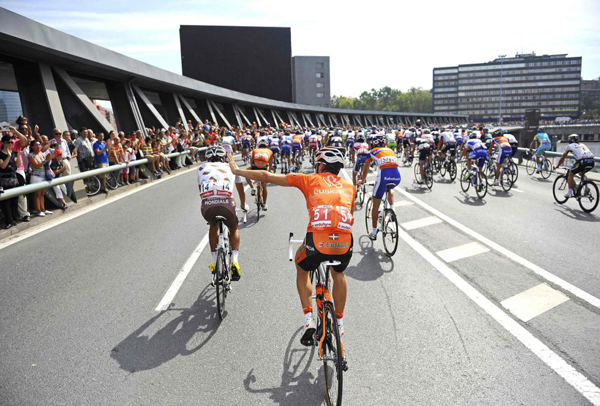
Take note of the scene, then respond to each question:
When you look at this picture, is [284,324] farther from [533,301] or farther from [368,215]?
[368,215]

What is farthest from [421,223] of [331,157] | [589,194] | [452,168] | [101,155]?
[101,155]

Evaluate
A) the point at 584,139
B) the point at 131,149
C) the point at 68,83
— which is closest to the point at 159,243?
the point at 131,149

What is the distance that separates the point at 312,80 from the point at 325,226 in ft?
420

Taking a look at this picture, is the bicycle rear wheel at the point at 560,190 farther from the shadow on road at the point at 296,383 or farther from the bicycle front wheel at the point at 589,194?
the shadow on road at the point at 296,383

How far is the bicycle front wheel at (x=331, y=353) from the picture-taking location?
3.25m

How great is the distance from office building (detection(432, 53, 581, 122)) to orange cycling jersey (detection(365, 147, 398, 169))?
594 feet

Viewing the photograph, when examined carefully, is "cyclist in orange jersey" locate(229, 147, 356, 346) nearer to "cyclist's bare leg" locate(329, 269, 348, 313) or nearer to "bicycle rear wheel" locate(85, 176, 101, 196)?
"cyclist's bare leg" locate(329, 269, 348, 313)

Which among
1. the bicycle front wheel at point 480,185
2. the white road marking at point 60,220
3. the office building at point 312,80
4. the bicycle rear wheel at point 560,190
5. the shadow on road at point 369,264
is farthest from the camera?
the office building at point 312,80

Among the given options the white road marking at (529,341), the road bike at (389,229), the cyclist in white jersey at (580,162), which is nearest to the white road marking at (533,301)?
the white road marking at (529,341)

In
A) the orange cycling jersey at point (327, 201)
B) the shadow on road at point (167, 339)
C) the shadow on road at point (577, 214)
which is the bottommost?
the shadow on road at point (577, 214)

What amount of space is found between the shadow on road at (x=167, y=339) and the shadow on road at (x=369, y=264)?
2.32 m

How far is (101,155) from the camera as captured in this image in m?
14.1

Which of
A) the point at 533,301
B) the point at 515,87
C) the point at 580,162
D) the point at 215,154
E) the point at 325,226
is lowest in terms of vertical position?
the point at 533,301

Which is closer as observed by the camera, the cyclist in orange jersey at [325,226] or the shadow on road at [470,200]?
the cyclist in orange jersey at [325,226]
